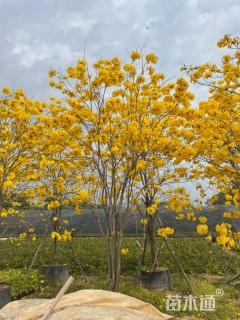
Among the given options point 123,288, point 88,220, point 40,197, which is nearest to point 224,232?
point 123,288

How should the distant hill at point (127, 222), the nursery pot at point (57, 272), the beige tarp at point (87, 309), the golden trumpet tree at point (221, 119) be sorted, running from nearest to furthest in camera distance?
the beige tarp at point (87, 309) < the golden trumpet tree at point (221, 119) < the nursery pot at point (57, 272) < the distant hill at point (127, 222)

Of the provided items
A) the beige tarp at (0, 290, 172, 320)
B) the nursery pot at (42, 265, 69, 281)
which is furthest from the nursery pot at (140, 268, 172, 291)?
the beige tarp at (0, 290, 172, 320)

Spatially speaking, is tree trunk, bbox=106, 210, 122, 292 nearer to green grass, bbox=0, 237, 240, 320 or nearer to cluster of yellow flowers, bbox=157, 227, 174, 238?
cluster of yellow flowers, bbox=157, 227, 174, 238

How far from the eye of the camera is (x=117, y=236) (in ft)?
16.9

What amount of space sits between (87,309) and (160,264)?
6.57m

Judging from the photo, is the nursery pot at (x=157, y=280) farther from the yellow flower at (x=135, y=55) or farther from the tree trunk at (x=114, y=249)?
the yellow flower at (x=135, y=55)

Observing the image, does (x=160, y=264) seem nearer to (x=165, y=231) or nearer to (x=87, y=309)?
(x=165, y=231)

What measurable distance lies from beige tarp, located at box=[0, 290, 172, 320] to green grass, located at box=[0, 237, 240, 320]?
10.8 ft

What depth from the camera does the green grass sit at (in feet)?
20.3

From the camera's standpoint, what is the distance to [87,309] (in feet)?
7.71

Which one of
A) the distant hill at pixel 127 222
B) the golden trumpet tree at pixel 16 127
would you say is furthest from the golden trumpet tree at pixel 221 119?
the distant hill at pixel 127 222

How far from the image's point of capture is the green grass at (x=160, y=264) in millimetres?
6188

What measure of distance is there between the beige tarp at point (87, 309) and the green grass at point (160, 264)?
3291 millimetres

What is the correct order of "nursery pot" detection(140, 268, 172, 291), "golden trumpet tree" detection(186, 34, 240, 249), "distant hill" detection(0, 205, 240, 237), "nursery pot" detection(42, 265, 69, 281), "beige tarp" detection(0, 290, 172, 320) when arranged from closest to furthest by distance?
"beige tarp" detection(0, 290, 172, 320), "golden trumpet tree" detection(186, 34, 240, 249), "nursery pot" detection(140, 268, 172, 291), "nursery pot" detection(42, 265, 69, 281), "distant hill" detection(0, 205, 240, 237)
